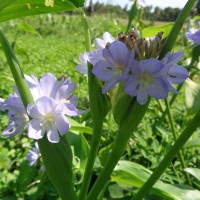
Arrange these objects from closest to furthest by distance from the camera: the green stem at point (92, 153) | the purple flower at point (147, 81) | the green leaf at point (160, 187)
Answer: the purple flower at point (147, 81), the green stem at point (92, 153), the green leaf at point (160, 187)

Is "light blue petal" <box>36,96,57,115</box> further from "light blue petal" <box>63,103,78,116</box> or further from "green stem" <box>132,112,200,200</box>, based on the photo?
"green stem" <box>132,112,200,200</box>

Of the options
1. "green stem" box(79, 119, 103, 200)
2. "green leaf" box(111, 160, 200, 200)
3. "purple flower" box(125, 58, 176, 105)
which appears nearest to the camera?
"purple flower" box(125, 58, 176, 105)

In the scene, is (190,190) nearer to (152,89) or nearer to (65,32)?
(152,89)

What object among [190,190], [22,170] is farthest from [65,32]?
[190,190]

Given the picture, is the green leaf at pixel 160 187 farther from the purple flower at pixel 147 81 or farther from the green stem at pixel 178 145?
the purple flower at pixel 147 81

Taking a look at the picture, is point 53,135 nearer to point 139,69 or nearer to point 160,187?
point 139,69

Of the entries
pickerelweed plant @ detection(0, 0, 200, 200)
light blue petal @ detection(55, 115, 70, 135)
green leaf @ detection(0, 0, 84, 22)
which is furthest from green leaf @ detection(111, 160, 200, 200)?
green leaf @ detection(0, 0, 84, 22)

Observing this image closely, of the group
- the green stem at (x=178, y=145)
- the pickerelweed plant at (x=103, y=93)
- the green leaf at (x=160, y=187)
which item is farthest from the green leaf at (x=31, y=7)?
the green leaf at (x=160, y=187)
